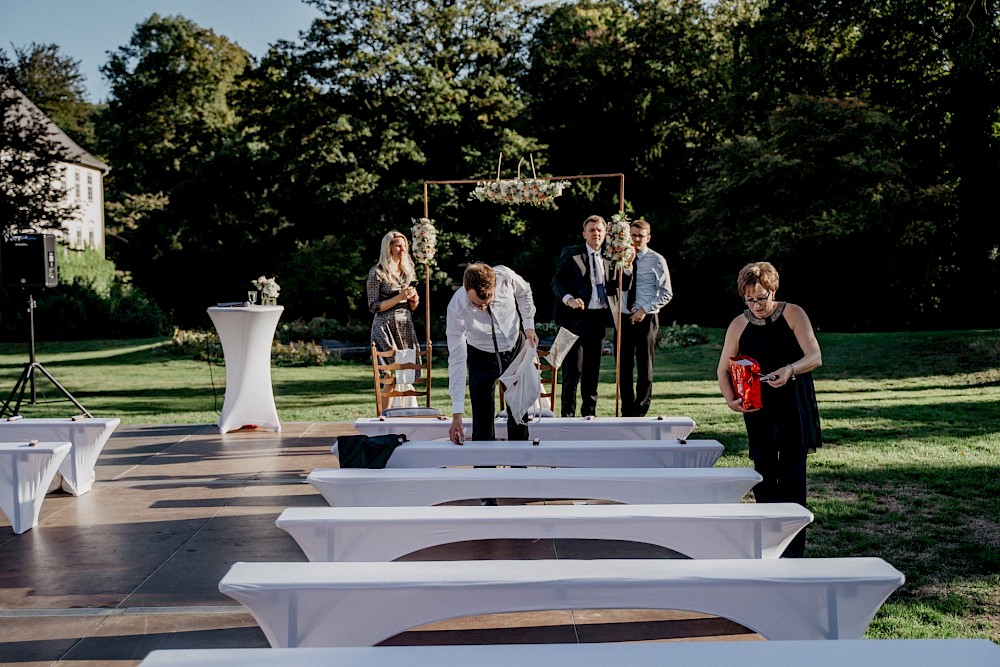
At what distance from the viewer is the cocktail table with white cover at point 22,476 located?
5344 millimetres

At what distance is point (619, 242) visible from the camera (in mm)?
7988

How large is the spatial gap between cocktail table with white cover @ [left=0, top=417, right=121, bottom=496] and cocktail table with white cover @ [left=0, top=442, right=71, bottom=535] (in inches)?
31.3

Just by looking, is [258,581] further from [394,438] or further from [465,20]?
[465,20]

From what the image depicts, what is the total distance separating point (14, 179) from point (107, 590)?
49.4 feet

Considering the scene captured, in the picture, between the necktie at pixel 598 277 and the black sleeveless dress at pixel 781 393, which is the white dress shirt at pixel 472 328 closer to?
the black sleeveless dress at pixel 781 393

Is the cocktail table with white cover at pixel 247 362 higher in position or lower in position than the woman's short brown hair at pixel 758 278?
lower

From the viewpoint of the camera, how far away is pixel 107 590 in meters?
4.34

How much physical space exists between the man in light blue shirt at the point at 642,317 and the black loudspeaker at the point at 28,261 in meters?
7.18

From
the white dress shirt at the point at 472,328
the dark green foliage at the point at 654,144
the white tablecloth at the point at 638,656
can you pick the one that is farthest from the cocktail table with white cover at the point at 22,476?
the dark green foliage at the point at 654,144

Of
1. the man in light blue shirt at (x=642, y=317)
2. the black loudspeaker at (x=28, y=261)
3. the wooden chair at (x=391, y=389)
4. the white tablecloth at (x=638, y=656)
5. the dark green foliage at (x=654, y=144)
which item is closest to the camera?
the white tablecloth at (x=638, y=656)

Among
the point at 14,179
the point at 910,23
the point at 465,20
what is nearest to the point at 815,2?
the point at 910,23

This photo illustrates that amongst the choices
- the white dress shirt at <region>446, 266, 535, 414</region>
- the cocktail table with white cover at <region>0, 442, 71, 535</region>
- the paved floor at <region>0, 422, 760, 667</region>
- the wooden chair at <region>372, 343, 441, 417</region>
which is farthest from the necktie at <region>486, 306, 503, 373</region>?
the cocktail table with white cover at <region>0, 442, 71, 535</region>

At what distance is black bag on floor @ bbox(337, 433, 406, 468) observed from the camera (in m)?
5.14

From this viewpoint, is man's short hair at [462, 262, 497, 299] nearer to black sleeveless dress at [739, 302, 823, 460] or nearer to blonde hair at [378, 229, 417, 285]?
black sleeveless dress at [739, 302, 823, 460]
